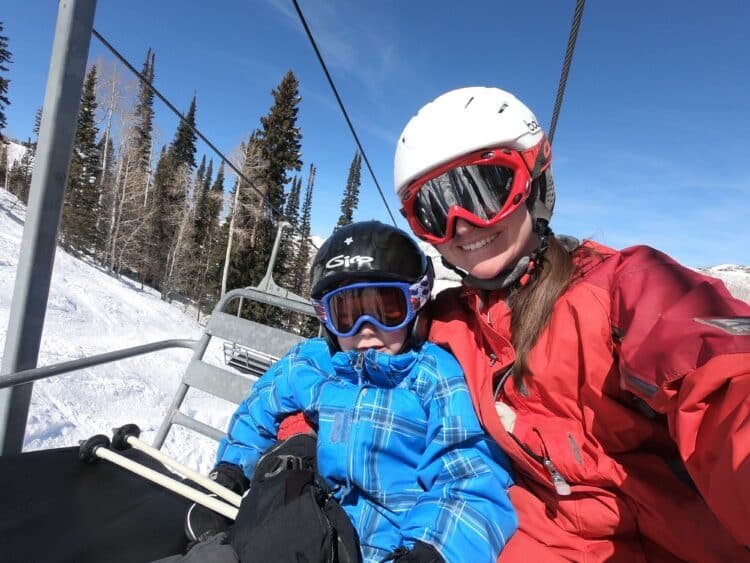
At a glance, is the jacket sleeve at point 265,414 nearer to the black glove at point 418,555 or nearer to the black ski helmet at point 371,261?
the black ski helmet at point 371,261

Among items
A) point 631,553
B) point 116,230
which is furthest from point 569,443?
point 116,230

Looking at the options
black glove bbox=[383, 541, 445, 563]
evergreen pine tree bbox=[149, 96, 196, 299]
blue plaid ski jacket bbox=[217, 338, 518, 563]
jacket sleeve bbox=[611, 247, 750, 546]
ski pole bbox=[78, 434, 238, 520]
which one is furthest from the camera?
evergreen pine tree bbox=[149, 96, 196, 299]

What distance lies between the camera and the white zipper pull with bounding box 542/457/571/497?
1199mm

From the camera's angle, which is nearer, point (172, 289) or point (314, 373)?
point (314, 373)

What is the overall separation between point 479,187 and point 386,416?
95cm

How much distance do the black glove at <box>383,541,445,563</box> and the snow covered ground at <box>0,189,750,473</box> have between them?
113 centimetres

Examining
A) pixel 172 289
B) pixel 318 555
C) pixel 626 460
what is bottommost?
pixel 172 289

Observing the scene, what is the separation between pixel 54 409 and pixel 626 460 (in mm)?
5668

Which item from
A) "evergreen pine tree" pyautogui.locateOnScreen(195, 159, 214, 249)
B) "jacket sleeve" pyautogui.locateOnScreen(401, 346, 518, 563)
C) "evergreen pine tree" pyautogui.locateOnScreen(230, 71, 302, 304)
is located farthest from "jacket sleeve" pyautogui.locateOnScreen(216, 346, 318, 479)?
"evergreen pine tree" pyautogui.locateOnScreen(195, 159, 214, 249)

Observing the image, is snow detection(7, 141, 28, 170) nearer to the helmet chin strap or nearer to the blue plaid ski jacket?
the blue plaid ski jacket

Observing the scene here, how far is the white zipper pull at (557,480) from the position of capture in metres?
1.20

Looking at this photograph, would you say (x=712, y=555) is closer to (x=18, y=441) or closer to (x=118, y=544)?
(x=118, y=544)

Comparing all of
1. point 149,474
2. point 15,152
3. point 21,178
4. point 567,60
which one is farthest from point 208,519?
point 15,152

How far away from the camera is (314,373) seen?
183 cm
